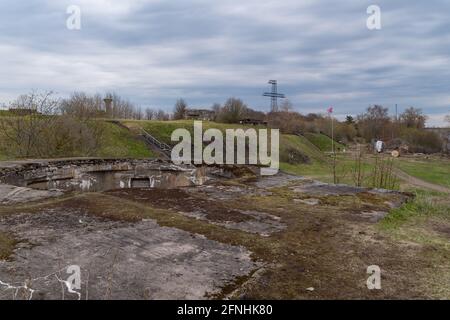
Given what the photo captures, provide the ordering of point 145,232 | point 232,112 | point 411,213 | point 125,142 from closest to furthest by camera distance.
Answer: point 145,232 → point 411,213 → point 125,142 → point 232,112

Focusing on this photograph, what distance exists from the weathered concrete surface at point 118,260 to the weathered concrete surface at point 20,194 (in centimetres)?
140

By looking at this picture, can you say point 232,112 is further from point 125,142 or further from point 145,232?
point 145,232

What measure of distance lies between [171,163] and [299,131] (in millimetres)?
38039

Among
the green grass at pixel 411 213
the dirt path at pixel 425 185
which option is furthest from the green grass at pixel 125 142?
the green grass at pixel 411 213

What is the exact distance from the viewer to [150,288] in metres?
3.39

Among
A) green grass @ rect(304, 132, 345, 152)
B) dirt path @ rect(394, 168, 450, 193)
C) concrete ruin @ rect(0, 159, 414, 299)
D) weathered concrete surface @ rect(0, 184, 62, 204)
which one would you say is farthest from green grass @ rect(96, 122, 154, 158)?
green grass @ rect(304, 132, 345, 152)

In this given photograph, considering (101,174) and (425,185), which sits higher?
(101,174)

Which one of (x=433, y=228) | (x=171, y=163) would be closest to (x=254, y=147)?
(x=171, y=163)

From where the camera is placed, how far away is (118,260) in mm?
4051

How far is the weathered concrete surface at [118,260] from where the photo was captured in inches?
132

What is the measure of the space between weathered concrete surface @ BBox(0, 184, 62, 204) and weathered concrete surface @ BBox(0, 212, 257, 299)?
1401 mm

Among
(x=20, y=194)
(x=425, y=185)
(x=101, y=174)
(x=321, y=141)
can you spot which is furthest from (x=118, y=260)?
(x=321, y=141)

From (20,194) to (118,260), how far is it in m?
4.27
